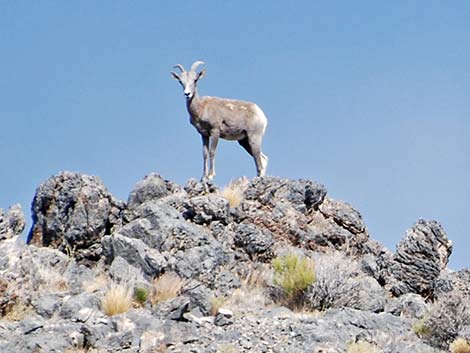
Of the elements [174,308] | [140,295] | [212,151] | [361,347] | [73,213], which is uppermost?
[212,151]

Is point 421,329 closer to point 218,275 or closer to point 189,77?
point 218,275

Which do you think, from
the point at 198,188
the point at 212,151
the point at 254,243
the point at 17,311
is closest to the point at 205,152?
the point at 212,151

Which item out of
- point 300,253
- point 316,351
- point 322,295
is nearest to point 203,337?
point 316,351

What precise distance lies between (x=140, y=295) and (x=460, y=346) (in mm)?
5735

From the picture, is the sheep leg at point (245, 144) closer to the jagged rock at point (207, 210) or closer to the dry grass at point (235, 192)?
the dry grass at point (235, 192)

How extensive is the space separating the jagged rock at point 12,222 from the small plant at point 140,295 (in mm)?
3576

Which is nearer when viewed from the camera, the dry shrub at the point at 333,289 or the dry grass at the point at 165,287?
the dry grass at the point at 165,287

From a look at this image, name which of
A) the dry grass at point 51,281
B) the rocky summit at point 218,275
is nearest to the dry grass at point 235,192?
the rocky summit at point 218,275

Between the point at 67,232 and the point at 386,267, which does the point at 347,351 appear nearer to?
the point at 386,267

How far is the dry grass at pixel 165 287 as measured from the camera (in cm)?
1883

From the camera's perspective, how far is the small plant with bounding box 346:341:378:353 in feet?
54.9

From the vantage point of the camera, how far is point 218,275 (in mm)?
20250

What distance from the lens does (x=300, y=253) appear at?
72.0ft

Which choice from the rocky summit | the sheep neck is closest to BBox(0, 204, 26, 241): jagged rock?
the rocky summit
